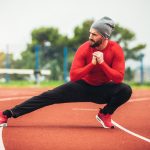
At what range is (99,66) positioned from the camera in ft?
23.1

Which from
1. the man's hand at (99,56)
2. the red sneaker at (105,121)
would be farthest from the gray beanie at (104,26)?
the red sneaker at (105,121)

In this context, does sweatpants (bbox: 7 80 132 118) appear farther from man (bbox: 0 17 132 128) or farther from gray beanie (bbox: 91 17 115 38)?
gray beanie (bbox: 91 17 115 38)

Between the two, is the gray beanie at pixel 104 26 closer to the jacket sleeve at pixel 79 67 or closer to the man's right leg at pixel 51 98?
the jacket sleeve at pixel 79 67

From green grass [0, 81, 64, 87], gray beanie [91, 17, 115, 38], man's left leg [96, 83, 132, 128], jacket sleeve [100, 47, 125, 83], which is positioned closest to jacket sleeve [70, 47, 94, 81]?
jacket sleeve [100, 47, 125, 83]

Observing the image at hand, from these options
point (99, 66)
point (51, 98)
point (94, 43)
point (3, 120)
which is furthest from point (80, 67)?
point (3, 120)

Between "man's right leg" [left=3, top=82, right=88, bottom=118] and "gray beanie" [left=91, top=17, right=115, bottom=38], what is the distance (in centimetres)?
86

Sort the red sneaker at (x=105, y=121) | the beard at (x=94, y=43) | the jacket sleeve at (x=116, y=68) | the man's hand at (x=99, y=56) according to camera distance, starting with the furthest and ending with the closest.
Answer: the red sneaker at (x=105, y=121)
the beard at (x=94, y=43)
the jacket sleeve at (x=116, y=68)
the man's hand at (x=99, y=56)

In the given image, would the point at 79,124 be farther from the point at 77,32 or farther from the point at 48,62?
the point at 77,32

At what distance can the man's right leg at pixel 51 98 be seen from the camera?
23.3 feet

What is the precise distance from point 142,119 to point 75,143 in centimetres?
336

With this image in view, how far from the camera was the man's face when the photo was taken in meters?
6.96

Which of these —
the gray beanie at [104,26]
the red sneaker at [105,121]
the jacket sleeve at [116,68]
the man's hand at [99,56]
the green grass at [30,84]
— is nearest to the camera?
the man's hand at [99,56]

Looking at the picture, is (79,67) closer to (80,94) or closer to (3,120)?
(80,94)

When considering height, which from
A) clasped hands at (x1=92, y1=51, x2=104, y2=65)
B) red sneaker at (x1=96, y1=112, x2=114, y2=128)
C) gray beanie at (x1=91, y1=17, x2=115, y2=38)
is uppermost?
gray beanie at (x1=91, y1=17, x2=115, y2=38)
